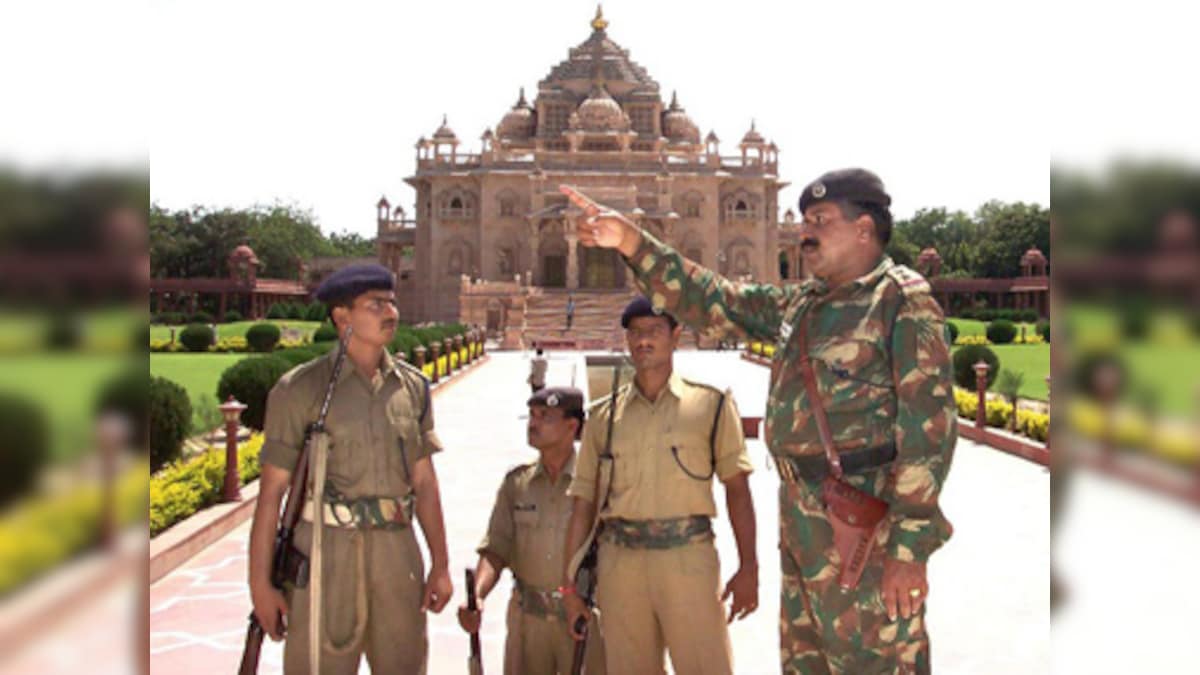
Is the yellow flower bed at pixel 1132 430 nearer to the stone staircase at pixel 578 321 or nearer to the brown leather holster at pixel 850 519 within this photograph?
the brown leather holster at pixel 850 519

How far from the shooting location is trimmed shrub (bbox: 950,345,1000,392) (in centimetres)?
1634

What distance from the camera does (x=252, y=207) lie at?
71875 millimetres

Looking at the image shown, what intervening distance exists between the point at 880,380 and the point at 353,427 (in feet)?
6.09

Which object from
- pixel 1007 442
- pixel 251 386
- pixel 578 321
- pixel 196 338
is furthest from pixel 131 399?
pixel 578 321

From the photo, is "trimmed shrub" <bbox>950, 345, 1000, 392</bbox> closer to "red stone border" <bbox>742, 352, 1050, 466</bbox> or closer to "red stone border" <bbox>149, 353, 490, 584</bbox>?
"red stone border" <bbox>742, 352, 1050, 466</bbox>

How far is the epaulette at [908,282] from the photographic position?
10.1ft

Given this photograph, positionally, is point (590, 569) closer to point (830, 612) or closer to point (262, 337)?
point (830, 612)

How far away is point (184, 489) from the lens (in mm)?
7691

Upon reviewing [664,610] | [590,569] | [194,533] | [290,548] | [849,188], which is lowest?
[194,533]

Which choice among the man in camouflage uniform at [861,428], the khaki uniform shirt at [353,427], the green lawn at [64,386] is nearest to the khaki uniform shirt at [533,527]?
the khaki uniform shirt at [353,427]

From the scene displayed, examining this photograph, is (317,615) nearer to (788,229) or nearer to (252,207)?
(788,229)

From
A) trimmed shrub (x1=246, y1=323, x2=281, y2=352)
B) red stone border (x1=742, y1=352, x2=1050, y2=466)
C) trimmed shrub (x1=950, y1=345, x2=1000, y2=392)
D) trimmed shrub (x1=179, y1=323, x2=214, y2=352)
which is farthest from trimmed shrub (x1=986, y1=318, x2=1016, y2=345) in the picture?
trimmed shrub (x1=179, y1=323, x2=214, y2=352)

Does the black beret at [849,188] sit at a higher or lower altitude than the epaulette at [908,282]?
higher

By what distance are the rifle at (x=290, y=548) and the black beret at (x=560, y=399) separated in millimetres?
914
